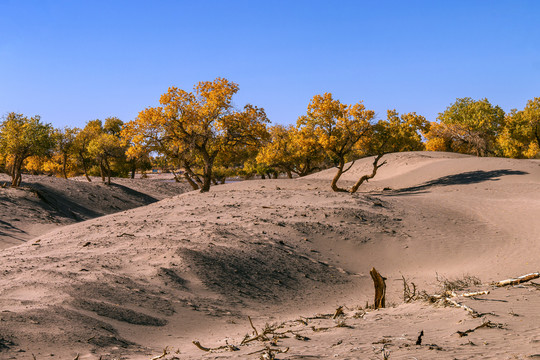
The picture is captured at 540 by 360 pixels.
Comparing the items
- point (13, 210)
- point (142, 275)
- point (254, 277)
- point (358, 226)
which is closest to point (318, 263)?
point (254, 277)

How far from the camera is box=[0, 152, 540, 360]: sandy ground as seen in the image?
6676mm

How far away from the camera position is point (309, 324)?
808cm

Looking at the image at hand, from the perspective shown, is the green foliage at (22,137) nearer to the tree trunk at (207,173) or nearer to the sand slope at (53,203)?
the sand slope at (53,203)

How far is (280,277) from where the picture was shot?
1298 centimetres

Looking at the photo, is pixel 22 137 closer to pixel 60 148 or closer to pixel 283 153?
pixel 60 148

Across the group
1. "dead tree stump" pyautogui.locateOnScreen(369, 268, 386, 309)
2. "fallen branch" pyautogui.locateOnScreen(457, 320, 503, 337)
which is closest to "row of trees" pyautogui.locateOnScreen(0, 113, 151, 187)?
"dead tree stump" pyautogui.locateOnScreen(369, 268, 386, 309)

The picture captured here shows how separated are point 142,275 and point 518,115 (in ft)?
150

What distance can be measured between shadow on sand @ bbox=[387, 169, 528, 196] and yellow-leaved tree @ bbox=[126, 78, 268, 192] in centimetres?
915

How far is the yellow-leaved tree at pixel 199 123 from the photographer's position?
25.5m

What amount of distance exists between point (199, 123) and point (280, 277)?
578 inches

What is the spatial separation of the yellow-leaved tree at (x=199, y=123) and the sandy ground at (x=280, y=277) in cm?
468

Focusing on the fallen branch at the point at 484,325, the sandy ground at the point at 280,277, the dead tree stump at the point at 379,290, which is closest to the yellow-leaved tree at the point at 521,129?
the sandy ground at the point at 280,277

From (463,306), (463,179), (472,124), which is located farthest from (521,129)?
(463,306)

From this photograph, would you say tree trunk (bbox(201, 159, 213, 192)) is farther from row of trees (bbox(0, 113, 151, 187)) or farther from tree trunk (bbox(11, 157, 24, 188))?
tree trunk (bbox(11, 157, 24, 188))
